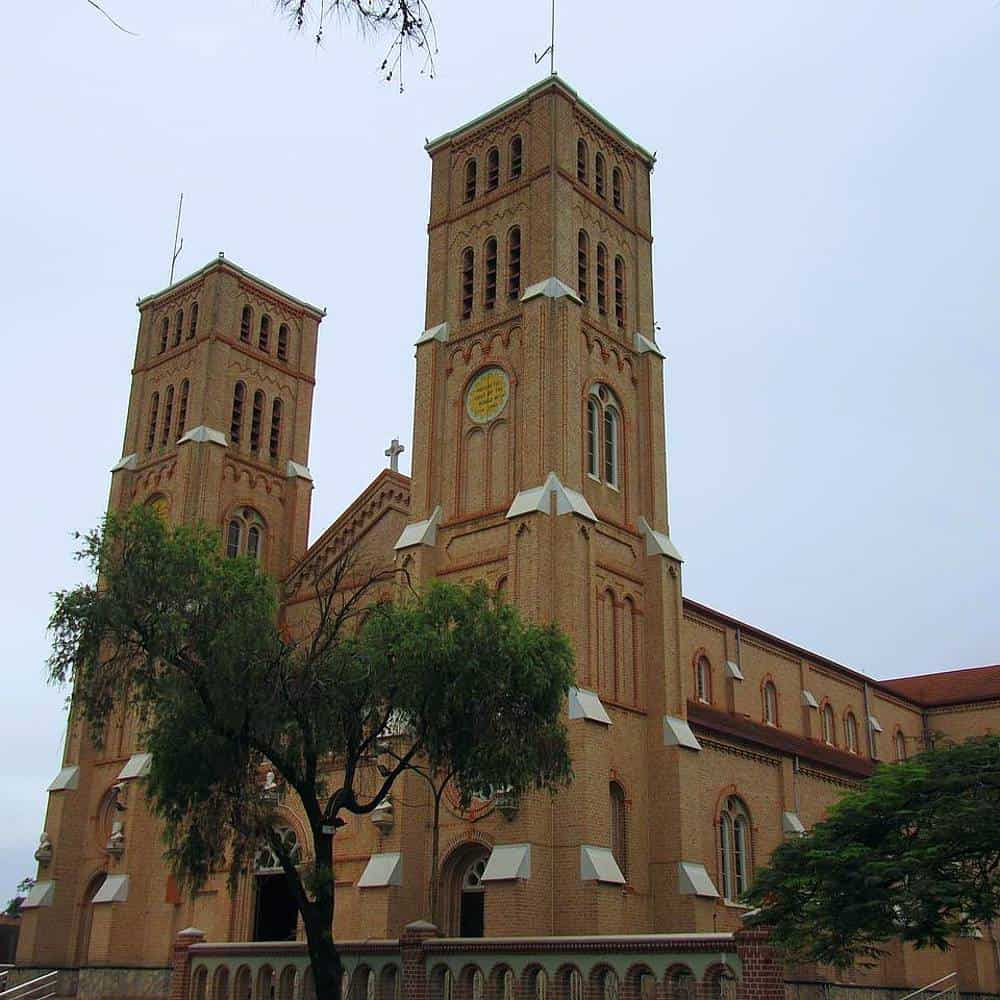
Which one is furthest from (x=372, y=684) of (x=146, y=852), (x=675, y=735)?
(x=146, y=852)

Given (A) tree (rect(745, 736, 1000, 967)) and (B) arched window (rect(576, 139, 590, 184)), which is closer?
(A) tree (rect(745, 736, 1000, 967))

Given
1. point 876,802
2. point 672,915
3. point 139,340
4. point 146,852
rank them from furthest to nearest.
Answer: point 139,340, point 146,852, point 672,915, point 876,802

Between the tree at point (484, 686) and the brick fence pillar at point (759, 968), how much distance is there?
6.12 m

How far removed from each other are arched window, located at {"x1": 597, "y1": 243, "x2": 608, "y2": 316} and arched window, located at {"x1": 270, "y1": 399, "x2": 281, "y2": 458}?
14493mm

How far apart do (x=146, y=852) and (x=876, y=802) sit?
80.3ft


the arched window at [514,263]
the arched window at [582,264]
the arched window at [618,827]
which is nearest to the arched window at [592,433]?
the arched window at [582,264]

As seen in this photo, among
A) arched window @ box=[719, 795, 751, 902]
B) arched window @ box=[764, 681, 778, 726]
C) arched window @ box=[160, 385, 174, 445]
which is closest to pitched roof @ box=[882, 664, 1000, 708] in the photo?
arched window @ box=[764, 681, 778, 726]

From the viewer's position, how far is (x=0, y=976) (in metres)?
37.5

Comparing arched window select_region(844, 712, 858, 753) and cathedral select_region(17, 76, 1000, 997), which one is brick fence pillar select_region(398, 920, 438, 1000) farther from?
arched window select_region(844, 712, 858, 753)

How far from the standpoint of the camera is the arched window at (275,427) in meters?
43.9

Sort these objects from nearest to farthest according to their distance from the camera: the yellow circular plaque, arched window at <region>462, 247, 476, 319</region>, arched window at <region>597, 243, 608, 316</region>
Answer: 1. the yellow circular plaque
2. arched window at <region>597, 243, 608, 316</region>
3. arched window at <region>462, 247, 476, 319</region>

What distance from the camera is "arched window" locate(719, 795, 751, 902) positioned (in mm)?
31703

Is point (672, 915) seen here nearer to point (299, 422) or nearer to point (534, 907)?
point (534, 907)

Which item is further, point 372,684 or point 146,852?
point 146,852
